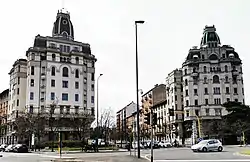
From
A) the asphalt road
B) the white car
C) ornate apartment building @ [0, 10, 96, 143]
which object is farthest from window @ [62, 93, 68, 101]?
the asphalt road

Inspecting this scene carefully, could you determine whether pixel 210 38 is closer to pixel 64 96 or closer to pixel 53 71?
pixel 64 96

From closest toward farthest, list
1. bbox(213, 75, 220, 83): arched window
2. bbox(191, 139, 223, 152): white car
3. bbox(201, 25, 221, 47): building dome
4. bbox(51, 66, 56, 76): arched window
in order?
bbox(191, 139, 223, 152): white car → bbox(51, 66, 56, 76): arched window → bbox(213, 75, 220, 83): arched window → bbox(201, 25, 221, 47): building dome

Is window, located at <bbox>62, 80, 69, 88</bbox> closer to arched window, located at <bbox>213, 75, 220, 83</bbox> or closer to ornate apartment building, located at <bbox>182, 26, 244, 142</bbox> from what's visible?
ornate apartment building, located at <bbox>182, 26, 244, 142</bbox>

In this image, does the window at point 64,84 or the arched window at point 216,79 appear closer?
the window at point 64,84

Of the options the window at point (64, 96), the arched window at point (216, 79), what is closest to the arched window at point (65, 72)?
the window at point (64, 96)

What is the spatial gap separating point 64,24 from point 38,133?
1551 inches

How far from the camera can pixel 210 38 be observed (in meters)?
97.1

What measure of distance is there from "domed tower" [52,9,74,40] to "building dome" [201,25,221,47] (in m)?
35.8

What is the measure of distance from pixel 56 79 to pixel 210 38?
4219cm

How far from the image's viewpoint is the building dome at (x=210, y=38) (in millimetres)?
96062

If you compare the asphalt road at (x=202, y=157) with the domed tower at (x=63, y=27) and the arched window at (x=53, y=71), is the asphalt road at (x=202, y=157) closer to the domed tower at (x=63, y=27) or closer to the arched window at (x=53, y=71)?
the arched window at (x=53, y=71)

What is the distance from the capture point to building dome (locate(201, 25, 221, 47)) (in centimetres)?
9606

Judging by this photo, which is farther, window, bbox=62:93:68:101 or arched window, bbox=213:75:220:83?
arched window, bbox=213:75:220:83

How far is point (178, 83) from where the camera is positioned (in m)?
104
